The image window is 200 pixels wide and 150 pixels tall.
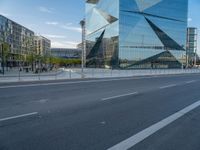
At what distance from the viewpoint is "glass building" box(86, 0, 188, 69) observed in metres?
74.6

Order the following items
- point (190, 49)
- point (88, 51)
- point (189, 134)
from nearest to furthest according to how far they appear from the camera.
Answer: point (189, 134)
point (88, 51)
point (190, 49)

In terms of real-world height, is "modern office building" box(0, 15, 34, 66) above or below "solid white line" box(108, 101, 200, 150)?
above

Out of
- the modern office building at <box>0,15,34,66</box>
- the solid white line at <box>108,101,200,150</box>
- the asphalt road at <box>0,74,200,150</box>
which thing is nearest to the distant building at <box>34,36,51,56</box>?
the modern office building at <box>0,15,34,66</box>

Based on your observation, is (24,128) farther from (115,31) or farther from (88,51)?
(88,51)

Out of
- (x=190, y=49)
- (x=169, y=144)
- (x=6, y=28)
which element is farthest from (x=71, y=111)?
(x=190, y=49)

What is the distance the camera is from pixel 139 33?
7900cm

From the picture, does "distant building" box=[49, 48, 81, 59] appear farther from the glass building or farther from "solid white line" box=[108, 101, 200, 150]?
"solid white line" box=[108, 101, 200, 150]

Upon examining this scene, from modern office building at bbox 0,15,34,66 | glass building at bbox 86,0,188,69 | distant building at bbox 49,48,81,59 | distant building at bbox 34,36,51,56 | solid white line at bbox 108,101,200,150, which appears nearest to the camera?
solid white line at bbox 108,101,200,150

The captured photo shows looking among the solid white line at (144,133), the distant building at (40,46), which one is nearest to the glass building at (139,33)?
Result: the distant building at (40,46)

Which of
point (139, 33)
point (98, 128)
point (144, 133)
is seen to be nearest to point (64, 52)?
point (139, 33)

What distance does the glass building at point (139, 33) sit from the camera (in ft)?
245

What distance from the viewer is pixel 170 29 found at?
289ft

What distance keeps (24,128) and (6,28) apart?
115299mm

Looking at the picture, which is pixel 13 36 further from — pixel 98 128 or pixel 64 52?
pixel 98 128
